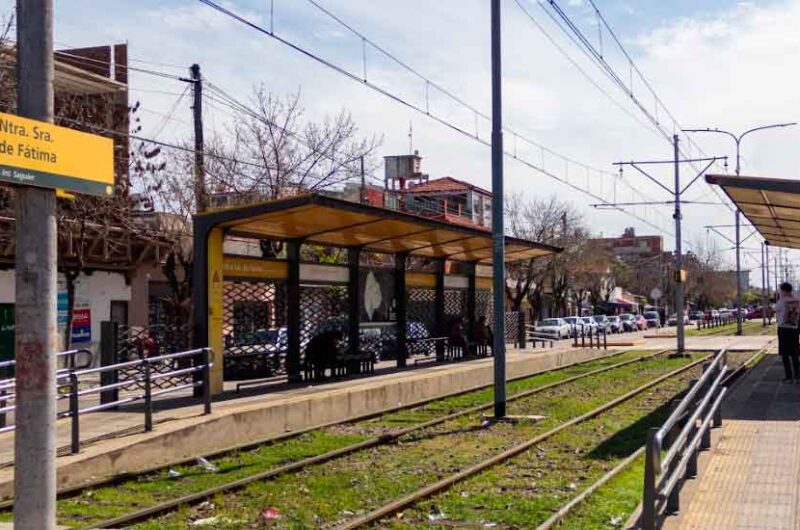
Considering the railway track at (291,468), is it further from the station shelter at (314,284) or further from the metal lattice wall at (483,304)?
the metal lattice wall at (483,304)

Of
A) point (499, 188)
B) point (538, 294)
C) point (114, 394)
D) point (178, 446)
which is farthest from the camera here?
point (538, 294)

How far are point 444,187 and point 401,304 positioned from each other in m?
53.6

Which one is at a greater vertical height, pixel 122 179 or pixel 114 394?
pixel 122 179

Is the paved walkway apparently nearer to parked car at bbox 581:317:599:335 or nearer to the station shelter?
the station shelter

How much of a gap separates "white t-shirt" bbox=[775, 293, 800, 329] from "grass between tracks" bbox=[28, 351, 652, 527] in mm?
5564

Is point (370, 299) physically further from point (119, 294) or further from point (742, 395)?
point (119, 294)

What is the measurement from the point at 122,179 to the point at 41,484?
69.0 ft

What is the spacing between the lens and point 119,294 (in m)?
31.4

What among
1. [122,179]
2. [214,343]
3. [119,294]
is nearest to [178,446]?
[214,343]

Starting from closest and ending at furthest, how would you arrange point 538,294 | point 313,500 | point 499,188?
point 313,500, point 499,188, point 538,294

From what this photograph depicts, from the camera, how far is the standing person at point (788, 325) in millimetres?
17484

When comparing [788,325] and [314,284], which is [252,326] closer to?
[314,284]

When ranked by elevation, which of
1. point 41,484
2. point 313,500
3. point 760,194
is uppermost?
point 760,194

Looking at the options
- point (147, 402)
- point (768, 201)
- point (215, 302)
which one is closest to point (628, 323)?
point (768, 201)
